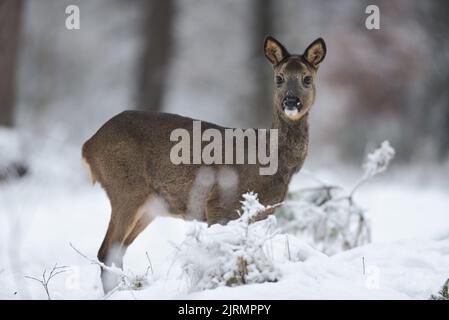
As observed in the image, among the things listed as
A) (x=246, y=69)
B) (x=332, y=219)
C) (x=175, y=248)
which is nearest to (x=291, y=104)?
(x=175, y=248)

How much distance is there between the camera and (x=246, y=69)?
21766mm

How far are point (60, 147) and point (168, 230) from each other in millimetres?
4105

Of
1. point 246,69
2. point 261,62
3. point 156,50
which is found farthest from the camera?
point 246,69

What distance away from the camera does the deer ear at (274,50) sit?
6363mm

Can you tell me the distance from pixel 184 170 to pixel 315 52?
1.49 m

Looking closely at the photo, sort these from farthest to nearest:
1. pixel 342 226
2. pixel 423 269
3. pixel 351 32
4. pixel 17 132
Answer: pixel 351 32, pixel 17 132, pixel 342 226, pixel 423 269

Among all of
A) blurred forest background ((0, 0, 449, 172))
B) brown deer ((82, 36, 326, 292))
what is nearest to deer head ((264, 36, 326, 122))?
brown deer ((82, 36, 326, 292))

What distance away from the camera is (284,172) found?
6.22m

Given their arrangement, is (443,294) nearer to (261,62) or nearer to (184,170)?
(184,170)

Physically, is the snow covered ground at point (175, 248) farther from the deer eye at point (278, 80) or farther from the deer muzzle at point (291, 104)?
the deer eye at point (278, 80)

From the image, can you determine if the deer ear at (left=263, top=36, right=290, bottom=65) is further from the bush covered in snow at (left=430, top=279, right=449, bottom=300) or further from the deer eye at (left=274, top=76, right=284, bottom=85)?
the bush covered in snow at (left=430, top=279, right=449, bottom=300)

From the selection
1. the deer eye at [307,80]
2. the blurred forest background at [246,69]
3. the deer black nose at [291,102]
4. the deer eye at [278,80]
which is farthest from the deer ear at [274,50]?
the blurred forest background at [246,69]

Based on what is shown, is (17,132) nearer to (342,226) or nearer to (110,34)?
(342,226)

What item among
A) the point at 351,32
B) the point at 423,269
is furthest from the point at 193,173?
the point at 351,32
